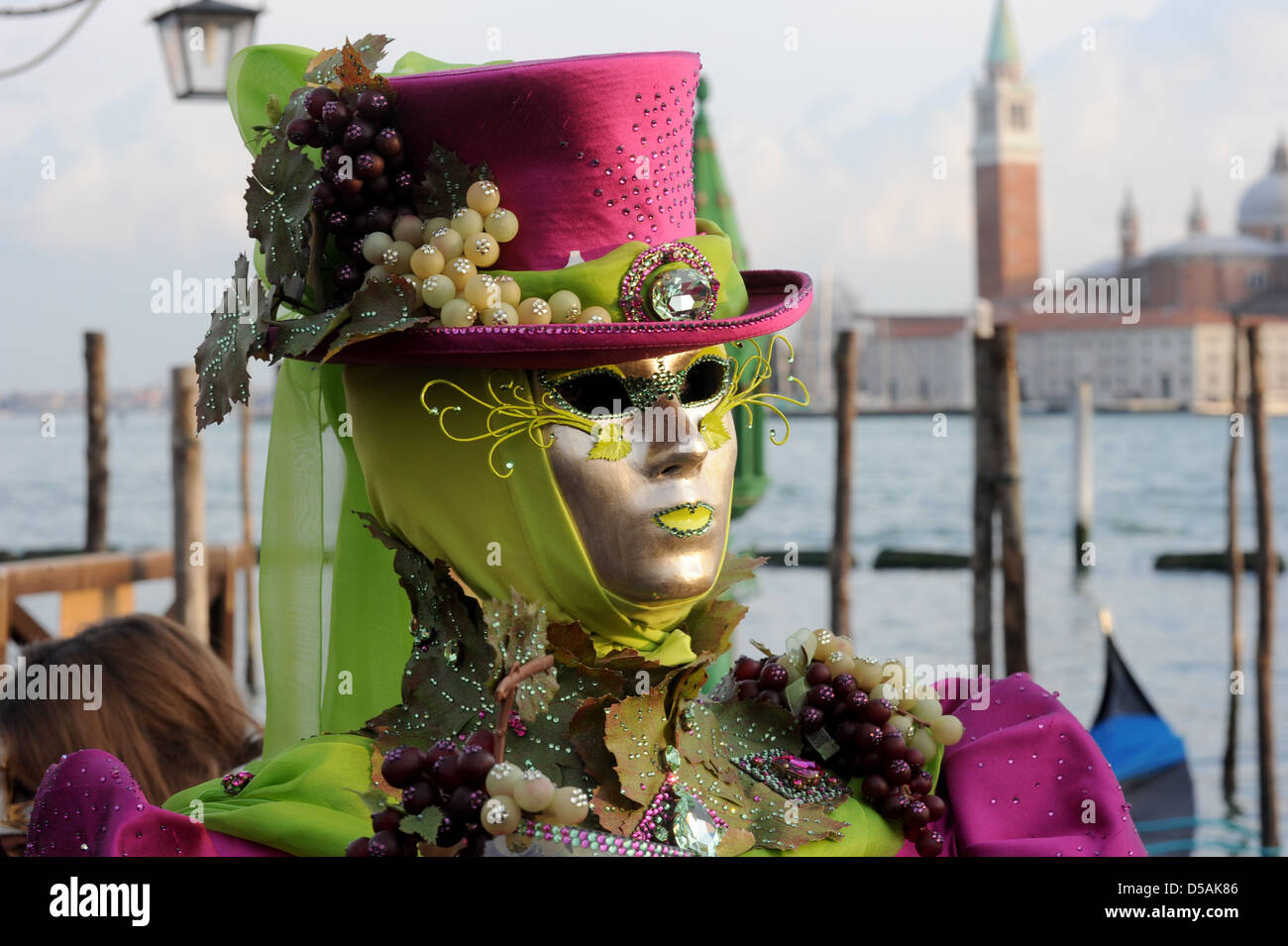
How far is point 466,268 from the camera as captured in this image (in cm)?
169

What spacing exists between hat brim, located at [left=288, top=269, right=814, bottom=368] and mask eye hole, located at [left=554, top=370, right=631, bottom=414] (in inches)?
1.0

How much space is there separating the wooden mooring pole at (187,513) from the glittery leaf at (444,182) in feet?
21.7

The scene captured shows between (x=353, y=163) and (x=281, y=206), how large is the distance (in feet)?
0.40

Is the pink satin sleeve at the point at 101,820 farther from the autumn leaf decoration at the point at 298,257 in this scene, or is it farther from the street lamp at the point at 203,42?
the street lamp at the point at 203,42

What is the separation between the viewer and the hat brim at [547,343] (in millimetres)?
1679

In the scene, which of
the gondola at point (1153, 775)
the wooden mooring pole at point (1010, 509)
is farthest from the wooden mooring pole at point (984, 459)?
the gondola at point (1153, 775)

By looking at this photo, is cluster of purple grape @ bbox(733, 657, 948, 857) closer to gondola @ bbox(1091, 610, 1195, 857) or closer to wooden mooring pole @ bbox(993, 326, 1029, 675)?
gondola @ bbox(1091, 610, 1195, 857)

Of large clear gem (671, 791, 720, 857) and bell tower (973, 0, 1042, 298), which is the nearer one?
large clear gem (671, 791, 720, 857)

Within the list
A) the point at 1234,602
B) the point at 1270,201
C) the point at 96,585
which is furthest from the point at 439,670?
the point at 1270,201

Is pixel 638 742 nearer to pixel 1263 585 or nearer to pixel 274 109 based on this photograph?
pixel 274 109

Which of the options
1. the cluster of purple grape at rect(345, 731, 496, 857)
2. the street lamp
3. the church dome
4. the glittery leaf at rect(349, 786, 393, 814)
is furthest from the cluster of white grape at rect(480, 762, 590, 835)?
the church dome

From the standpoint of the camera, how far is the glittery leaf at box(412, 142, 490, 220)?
69.4 inches

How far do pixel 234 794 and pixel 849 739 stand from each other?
2.60 ft

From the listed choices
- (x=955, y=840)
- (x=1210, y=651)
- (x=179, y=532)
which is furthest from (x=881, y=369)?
(x=955, y=840)
